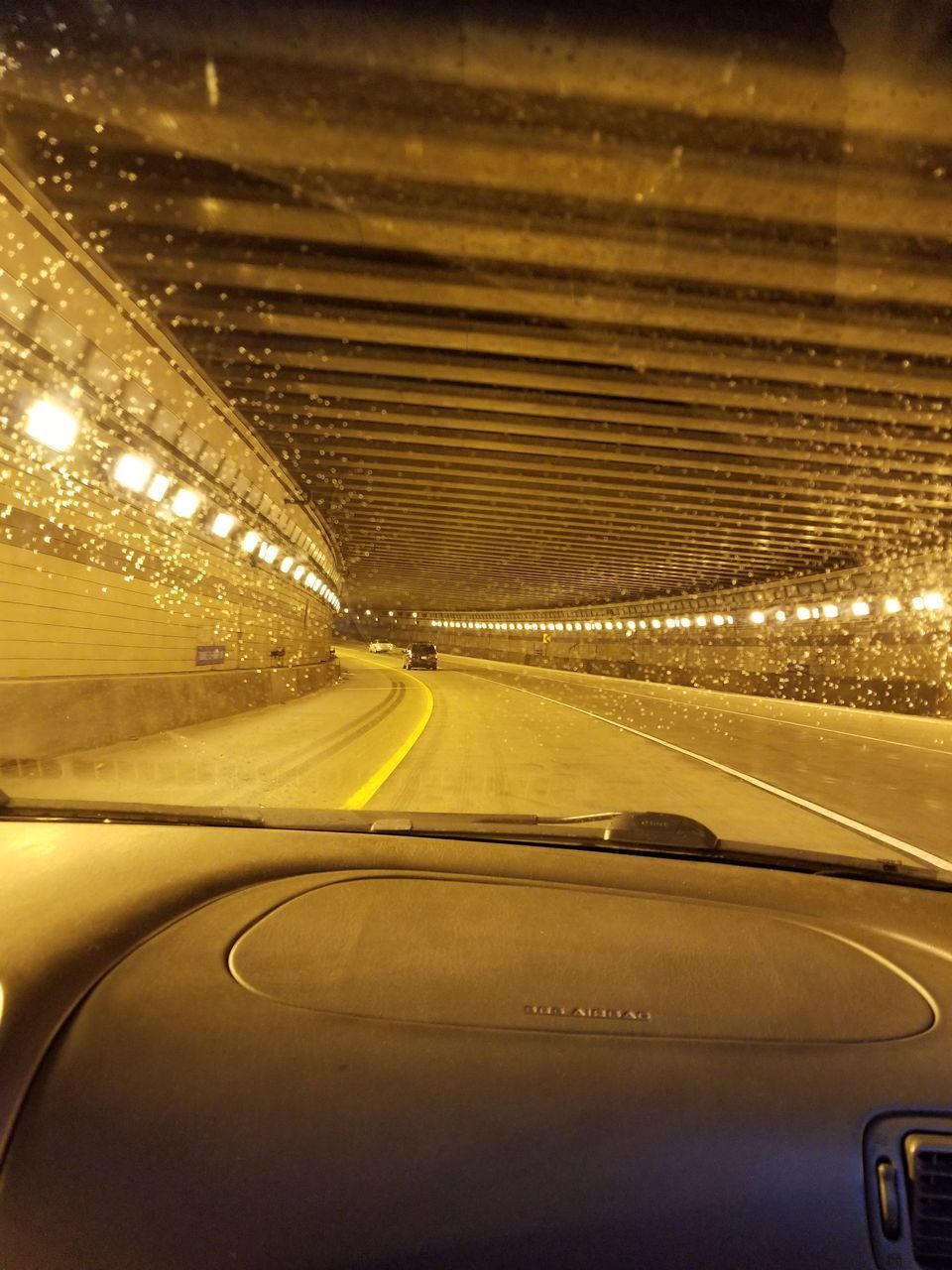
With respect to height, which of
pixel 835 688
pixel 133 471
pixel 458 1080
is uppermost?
pixel 133 471

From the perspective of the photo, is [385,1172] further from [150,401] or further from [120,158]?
[150,401]

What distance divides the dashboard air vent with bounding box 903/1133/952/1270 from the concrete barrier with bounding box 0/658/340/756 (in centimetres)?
797

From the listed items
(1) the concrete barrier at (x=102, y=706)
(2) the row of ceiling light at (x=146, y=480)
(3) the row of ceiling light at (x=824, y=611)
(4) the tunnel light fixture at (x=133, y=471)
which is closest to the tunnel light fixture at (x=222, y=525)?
(2) the row of ceiling light at (x=146, y=480)

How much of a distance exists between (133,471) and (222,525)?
4535mm

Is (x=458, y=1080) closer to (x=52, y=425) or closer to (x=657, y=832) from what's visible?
(x=657, y=832)

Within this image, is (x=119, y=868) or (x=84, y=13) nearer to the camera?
(x=119, y=868)

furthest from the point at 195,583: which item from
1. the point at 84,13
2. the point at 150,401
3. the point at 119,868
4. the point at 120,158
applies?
the point at 119,868

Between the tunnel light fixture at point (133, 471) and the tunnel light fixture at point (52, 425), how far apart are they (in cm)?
133

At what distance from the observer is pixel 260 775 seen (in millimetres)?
10430

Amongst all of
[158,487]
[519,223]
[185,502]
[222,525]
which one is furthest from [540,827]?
[222,525]

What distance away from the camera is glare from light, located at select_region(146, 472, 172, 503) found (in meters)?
13.6

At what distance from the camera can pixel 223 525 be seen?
17.3m

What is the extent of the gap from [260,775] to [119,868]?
684cm

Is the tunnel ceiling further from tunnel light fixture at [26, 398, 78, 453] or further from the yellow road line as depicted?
the yellow road line
